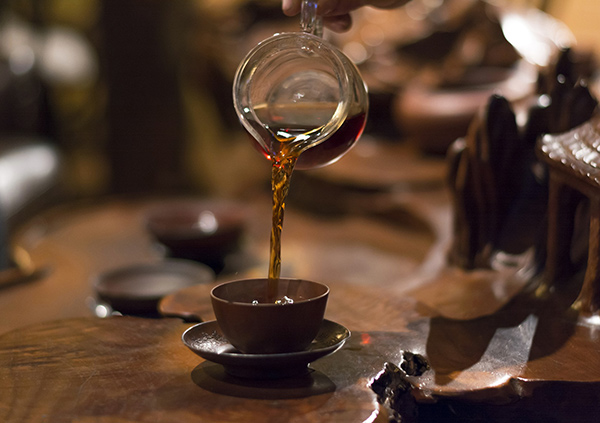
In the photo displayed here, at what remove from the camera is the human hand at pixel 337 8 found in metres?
1.36

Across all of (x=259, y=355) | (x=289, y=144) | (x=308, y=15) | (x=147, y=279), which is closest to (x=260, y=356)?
(x=259, y=355)

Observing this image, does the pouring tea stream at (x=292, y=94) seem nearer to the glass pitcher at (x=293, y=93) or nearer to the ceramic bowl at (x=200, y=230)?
the glass pitcher at (x=293, y=93)

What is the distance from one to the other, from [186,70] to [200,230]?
11.3 ft

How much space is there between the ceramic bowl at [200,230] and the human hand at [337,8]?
954 mm

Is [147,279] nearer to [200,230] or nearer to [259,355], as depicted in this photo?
[200,230]

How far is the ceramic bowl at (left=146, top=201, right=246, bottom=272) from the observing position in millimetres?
2285

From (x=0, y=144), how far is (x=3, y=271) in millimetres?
2475

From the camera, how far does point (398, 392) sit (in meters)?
1.06

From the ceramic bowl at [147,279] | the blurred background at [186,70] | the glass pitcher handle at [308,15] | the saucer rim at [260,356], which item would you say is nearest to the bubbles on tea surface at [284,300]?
the saucer rim at [260,356]

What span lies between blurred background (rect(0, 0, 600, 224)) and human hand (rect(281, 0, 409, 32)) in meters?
1.54

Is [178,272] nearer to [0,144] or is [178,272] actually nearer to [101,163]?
[0,144]

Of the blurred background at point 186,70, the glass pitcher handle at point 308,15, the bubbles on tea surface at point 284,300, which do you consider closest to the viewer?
the bubbles on tea surface at point 284,300

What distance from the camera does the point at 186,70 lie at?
555cm

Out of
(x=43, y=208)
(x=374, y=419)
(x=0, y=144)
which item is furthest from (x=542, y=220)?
(x=0, y=144)
